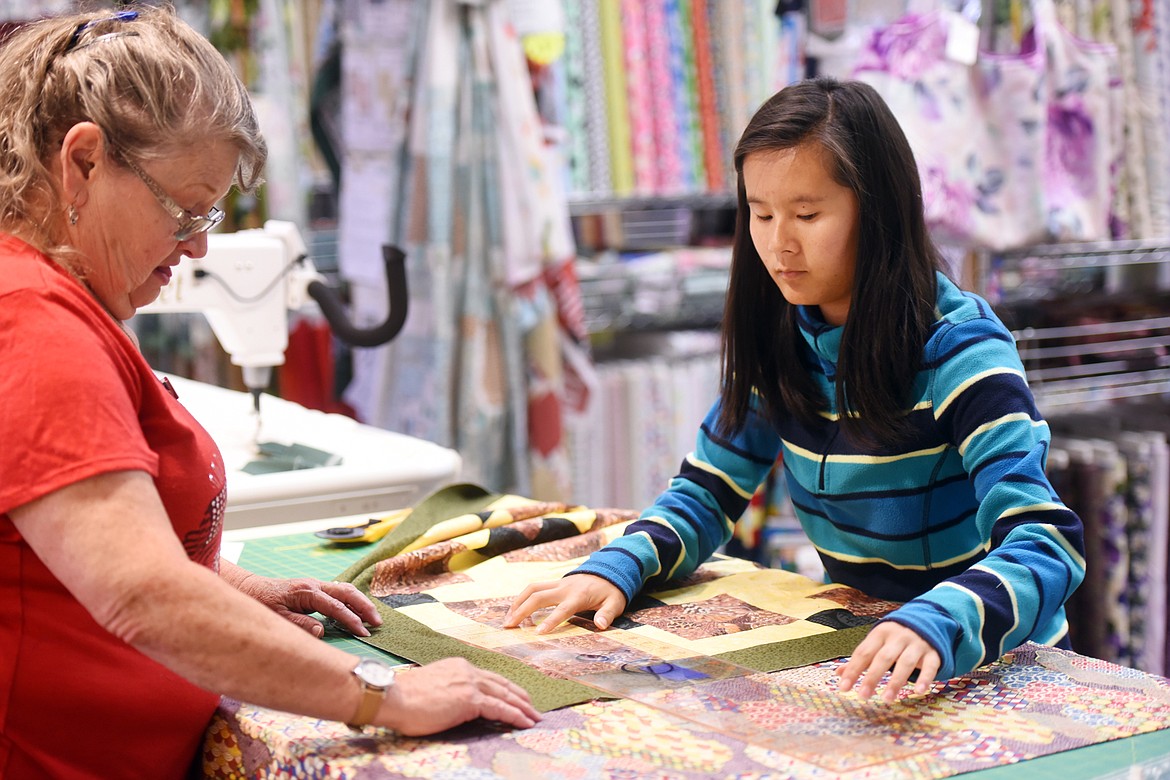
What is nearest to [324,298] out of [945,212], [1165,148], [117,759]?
[117,759]

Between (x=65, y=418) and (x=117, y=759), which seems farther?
(x=117, y=759)

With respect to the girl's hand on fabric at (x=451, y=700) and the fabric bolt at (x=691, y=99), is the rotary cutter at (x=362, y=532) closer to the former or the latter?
A: the girl's hand on fabric at (x=451, y=700)

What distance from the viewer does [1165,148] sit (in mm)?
3086

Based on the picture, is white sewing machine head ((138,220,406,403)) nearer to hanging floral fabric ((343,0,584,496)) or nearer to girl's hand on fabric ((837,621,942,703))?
hanging floral fabric ((343,0,584,496))

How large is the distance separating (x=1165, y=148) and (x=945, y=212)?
2.70ft

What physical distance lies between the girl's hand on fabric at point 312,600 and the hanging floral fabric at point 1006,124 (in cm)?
169

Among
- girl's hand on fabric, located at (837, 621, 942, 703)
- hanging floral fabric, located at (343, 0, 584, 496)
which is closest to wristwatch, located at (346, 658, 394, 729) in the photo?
girl's hand on fabric, located at (837, 621, 942, 703)

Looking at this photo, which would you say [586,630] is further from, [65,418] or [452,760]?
[65,418]

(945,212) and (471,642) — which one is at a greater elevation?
(945,212)

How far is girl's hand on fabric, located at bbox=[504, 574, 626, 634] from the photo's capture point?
1.29m

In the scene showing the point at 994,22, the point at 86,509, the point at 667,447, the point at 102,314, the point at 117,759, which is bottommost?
the point at 667,447

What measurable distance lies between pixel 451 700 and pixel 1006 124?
219 centimetres

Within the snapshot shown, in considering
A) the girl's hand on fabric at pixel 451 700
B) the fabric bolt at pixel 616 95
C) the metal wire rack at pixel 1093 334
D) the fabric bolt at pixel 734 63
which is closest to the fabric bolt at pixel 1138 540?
the metal wire rack at pixel 1093 334

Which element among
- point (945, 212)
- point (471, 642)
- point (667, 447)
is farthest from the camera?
point (667, 447)
